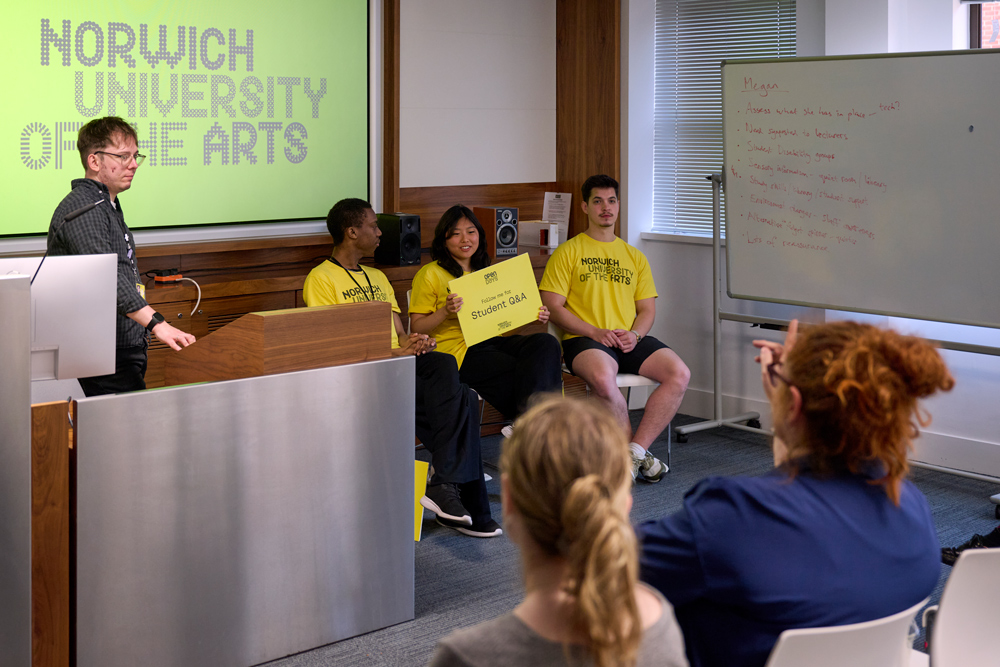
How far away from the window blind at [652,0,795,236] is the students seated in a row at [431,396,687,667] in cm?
448

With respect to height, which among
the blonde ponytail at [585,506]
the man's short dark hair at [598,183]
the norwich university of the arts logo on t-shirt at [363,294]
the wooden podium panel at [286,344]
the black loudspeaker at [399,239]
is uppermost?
the man's short dark hair at [598,183]

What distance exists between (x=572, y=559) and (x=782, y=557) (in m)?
0.42

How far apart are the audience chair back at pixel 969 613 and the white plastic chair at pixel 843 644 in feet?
0.78

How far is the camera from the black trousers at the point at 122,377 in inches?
118

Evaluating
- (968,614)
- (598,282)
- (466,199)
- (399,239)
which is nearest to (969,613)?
(968,614)

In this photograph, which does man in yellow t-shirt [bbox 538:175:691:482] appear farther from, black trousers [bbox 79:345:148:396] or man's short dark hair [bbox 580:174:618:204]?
black trousers [bbox 79:345:148:396]

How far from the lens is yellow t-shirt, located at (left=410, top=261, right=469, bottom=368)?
13.6 feet

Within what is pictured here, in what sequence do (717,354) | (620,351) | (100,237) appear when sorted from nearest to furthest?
(100,237)
(620,351)
(717,354)

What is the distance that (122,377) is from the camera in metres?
3.05

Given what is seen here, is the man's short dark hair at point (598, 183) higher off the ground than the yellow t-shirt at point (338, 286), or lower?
higher

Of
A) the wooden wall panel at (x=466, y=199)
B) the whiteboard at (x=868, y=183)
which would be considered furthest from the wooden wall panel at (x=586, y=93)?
the whiteboard at (x=868, y=183)

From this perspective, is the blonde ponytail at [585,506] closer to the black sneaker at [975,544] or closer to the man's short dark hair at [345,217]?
the black sneaker at [975,544]

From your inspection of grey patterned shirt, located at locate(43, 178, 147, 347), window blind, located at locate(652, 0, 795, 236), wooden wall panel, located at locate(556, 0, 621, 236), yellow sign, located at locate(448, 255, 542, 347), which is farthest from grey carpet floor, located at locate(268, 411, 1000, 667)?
wooden wall panel, located at locate(556, 0, 621, 236)

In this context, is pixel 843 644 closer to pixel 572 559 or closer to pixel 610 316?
pixel 572 559
